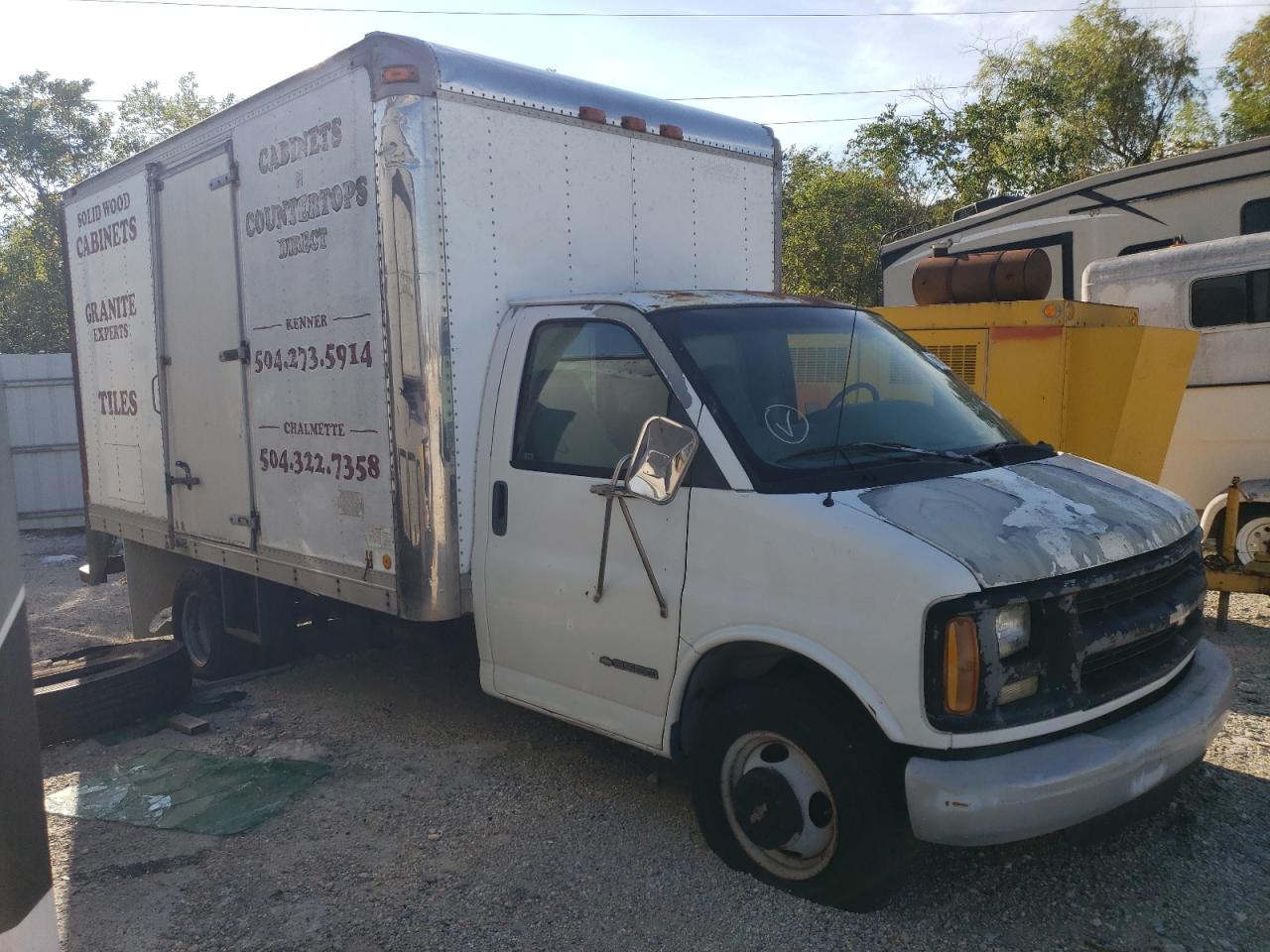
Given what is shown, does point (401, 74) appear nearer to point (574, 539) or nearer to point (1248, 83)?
point (574, 539)

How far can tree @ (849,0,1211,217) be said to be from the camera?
21.4 meters

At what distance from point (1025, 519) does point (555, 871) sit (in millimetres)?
2083

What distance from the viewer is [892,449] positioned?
12.1 feet

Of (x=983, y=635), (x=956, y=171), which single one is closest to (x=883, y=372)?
(x=983, y=635)

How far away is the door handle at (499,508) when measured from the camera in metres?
4.33

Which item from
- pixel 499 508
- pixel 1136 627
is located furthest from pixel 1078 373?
pixel 499 508

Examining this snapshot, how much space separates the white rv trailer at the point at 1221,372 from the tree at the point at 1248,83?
20072 millimetres

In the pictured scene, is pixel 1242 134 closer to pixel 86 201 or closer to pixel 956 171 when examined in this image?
pixel 956 171

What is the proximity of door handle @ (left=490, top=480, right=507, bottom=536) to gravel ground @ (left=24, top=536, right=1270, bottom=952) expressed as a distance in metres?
0.87

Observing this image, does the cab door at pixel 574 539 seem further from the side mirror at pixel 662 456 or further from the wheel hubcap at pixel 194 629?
the wheel hubcap at pixel 194 629

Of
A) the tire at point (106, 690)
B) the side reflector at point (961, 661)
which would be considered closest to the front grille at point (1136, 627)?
the side reflector at point (961, 661)

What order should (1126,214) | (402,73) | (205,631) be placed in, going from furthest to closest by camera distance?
(1126,214) → (205,631) → (402,73)

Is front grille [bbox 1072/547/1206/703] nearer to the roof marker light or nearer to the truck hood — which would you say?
the truck hood

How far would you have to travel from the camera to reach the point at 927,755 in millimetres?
3080
